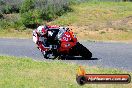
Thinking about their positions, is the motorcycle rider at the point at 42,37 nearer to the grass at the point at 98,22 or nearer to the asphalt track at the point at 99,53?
the asphalt track at the point at 99,53

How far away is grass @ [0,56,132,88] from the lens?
11201mm

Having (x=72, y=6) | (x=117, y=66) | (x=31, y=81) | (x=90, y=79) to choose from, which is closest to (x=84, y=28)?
(x=72, y=6)

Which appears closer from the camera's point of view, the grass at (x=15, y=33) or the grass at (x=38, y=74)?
the grass at (x=38, y=74)

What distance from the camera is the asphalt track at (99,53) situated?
52.6 ft

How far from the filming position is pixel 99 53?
744 inches

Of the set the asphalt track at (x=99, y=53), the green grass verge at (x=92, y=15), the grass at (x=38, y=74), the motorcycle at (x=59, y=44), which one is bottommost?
the green grass verge at (x=92, y=15)

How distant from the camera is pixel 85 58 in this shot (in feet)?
56.7

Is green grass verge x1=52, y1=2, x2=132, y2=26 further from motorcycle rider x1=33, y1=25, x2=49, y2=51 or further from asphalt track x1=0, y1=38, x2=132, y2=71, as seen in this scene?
motorcycle rider x1=33, y1=25, x2=49, y2=51

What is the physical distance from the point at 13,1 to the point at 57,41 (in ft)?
65.8

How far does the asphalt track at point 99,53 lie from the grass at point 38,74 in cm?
171

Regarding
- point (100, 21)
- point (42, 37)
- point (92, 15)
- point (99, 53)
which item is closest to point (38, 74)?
point (42, 37)

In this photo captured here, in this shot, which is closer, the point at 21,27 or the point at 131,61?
the point at 131,61

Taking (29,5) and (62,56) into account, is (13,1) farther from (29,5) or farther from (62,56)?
(62,56)

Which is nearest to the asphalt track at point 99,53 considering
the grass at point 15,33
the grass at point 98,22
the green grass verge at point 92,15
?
the grass at point 98,22
